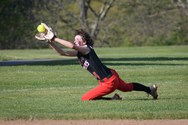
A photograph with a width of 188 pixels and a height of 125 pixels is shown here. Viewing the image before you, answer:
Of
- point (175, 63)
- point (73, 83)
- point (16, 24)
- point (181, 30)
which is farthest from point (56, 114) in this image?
point (181, 30)

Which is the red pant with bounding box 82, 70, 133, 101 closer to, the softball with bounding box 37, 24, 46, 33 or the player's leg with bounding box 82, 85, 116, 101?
the player's leg with bounding box 82, 85, 116, 101

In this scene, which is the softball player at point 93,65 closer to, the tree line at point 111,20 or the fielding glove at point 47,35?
the fielding glove at point 47,35

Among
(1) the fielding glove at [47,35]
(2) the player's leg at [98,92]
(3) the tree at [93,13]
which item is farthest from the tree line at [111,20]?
(1) the fielding glove at [47,35]

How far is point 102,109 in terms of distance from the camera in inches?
484

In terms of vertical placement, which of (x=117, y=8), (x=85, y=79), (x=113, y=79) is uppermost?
(x=113, y=79)

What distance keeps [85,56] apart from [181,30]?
31845mm

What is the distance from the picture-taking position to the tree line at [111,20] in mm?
43125

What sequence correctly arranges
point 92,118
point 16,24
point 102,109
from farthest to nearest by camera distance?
point 16,24
point 102,109
point 92,118

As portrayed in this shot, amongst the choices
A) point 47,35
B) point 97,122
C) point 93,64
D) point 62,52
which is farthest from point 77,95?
point 97,122

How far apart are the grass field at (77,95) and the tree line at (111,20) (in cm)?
2098

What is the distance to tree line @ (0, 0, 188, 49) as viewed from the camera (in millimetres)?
43125

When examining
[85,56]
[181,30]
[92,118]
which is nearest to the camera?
[92,118]

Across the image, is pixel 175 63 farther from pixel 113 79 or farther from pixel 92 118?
pixel 92 118

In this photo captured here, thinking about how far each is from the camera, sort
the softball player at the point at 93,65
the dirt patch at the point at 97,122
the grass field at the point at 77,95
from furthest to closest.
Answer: the softball player at the point at 93,65 → the grass field at the point at 77,95 → the dirt patch at the point at 97,122
